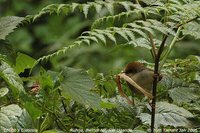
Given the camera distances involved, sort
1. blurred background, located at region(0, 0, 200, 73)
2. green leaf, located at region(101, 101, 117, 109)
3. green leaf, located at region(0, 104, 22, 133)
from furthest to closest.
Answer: blurred background, located at region(0, 0, 200, 73), green leaf, located at region(101, 101, 117, 109), green leaf, located at region(0, 104, 22, 133)

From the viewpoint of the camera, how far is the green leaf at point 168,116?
0.92 m

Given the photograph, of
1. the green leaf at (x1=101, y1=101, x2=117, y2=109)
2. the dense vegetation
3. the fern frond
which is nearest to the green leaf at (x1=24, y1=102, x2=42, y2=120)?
the dense vegetation

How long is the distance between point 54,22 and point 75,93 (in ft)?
7.81

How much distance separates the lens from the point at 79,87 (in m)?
0.91

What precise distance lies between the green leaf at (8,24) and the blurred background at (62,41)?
5.06 ft

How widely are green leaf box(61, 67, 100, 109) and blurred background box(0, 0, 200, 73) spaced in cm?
166

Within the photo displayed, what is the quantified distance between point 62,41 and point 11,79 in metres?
2.04

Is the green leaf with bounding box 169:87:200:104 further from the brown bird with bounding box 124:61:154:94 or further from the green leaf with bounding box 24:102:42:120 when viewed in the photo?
the green leaf with bounding box 24:102:42:120

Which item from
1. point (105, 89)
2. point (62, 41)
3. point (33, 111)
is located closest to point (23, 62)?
point (105, 89)

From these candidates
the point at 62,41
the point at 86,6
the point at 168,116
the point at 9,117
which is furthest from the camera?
the point at 62,41

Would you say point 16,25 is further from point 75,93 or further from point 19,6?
point 19,6

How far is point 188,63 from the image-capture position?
3.62ft

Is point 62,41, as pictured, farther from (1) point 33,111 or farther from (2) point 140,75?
(1) point 33,111

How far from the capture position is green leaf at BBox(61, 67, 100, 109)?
2.93 ft
